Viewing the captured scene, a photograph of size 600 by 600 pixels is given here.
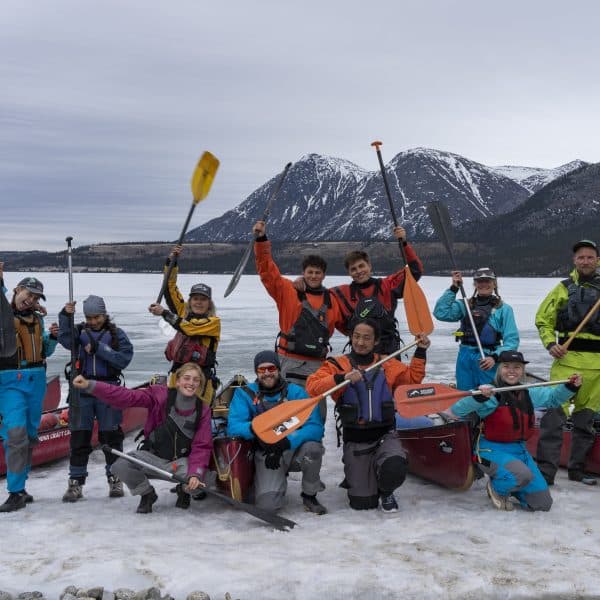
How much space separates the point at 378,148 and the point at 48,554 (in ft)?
11.7

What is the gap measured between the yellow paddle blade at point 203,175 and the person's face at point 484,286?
7.24 ft

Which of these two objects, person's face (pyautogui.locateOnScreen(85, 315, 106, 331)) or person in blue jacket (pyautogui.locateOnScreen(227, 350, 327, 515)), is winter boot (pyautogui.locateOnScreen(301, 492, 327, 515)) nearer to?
person in blue jacket (pyautogui.locateOnScreen(227, 350, 327, 515))

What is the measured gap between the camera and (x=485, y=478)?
4.23 m

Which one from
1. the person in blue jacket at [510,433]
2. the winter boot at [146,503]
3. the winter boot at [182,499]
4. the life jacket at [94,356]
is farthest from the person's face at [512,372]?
the life jacket at [94,356]

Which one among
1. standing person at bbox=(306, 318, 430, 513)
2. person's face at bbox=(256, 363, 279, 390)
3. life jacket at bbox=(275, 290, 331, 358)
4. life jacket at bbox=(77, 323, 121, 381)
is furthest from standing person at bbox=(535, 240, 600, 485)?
life jacket at bbox=(77, 323, 121, 381)

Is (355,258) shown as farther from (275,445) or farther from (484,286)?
(275,445)

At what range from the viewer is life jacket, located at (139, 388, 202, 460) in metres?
3.63

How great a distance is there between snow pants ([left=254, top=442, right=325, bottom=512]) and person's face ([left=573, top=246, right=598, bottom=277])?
6.74 feet

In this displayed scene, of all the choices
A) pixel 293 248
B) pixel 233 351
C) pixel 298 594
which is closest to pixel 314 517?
pixel 298 594

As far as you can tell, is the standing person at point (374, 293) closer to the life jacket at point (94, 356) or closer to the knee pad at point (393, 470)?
the knee pad at point (393, 470)

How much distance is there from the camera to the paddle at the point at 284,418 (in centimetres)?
348

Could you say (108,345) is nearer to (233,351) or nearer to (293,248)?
(233,351)

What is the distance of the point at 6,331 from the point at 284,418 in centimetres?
170

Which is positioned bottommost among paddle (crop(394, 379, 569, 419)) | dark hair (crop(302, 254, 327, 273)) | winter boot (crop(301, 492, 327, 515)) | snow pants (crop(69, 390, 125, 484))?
winter boot (crop(301, 492, 327, 515))
